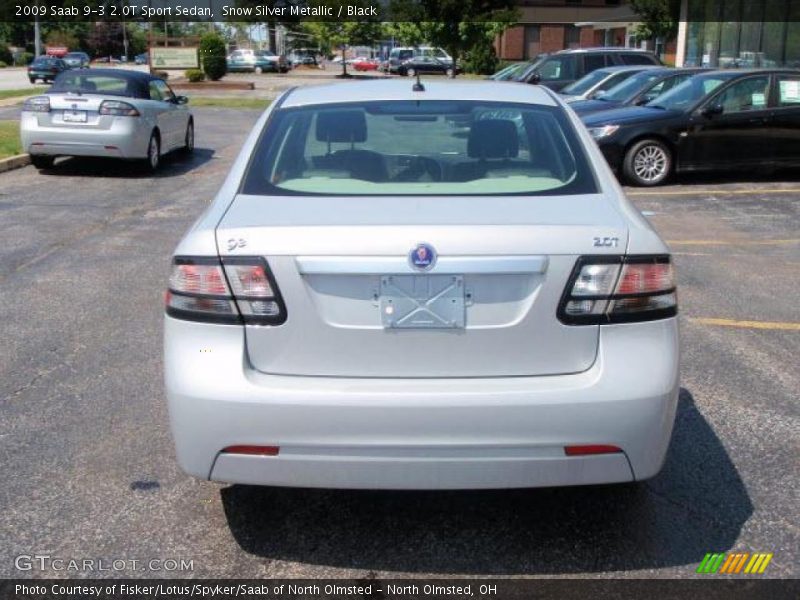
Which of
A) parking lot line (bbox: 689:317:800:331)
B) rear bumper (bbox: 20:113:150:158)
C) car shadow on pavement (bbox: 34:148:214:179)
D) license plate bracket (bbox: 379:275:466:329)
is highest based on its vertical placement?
license plate bracket (bbox: 379:275:466:329)

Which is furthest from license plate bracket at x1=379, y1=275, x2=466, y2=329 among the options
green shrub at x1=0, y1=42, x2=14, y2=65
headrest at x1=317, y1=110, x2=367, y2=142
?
green shrub at x1=0, y1=42, x2=14, y2=65

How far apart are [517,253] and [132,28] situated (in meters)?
104

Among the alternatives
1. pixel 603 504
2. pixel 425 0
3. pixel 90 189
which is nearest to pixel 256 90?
pixel 425 0

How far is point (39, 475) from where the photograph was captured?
13.8 ft

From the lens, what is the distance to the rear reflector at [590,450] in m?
3.21

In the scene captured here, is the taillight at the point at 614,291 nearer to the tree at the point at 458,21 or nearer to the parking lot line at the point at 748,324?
the parking lot line at the point at 748,324

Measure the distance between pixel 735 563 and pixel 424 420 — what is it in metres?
1.34

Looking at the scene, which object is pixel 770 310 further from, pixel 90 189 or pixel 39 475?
pixel 90 189

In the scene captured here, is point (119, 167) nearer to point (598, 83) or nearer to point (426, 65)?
point (598, 83)

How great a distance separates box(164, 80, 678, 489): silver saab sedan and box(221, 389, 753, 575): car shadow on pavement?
0.45 m

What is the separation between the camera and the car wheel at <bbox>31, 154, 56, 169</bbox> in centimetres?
1384

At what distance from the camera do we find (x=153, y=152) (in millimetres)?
14242

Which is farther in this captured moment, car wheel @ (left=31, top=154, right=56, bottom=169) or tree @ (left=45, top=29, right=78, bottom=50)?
tree @ (left=45, top=29, right=78, bottom=50)

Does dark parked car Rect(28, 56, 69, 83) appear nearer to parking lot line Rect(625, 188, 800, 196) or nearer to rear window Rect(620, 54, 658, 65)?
rear window Rect(620, 54, 658, 65)
